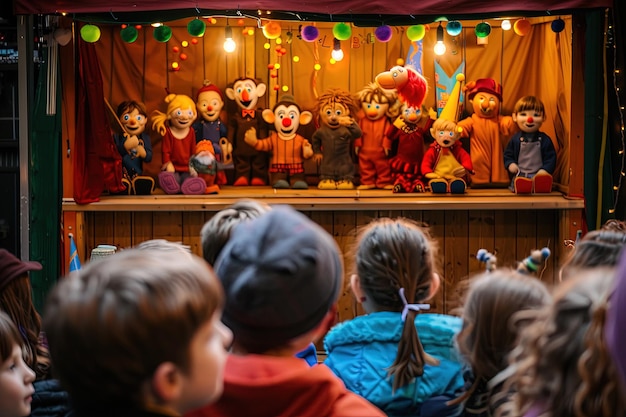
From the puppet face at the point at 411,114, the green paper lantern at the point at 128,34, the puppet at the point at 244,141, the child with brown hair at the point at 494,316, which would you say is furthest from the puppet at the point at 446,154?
the child with brown hair at the point at 494,316

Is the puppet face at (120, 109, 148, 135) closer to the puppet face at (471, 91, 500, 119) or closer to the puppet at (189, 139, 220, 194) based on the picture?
the puppet at (189, 139, 220, 194)

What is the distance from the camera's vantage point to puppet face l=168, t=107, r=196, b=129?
5816mm

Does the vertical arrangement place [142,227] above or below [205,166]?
below

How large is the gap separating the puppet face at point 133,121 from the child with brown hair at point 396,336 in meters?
3.32

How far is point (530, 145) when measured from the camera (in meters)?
5.82

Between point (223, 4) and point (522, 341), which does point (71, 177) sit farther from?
point (522, 341)

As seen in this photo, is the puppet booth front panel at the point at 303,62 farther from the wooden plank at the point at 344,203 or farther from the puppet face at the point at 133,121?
the wooden plank at the point at 344,203

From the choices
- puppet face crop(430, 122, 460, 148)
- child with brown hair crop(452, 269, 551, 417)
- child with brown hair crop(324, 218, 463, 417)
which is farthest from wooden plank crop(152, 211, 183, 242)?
child with brown hair crop(452, 269, 551, 417)

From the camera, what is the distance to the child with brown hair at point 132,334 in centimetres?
128

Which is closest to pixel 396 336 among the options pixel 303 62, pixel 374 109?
pixel 374 109

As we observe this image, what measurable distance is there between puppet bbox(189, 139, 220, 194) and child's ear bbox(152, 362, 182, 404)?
4.41 meters

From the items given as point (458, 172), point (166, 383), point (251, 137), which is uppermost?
point (251, 137)

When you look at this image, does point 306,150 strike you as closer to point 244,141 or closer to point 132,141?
point 244,141

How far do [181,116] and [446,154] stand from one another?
1627 mm
